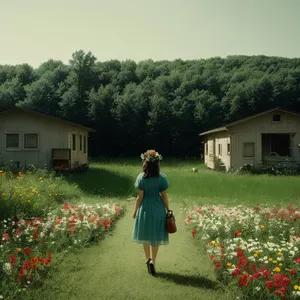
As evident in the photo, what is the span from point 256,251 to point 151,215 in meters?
1.89

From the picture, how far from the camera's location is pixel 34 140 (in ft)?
86.0

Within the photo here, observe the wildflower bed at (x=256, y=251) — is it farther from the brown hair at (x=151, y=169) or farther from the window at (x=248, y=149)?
the window at (x=248, y=149)

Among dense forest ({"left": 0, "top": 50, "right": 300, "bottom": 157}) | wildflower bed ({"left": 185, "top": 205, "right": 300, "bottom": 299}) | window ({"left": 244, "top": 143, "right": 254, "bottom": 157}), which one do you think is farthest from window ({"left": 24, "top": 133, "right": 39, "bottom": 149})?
dense forest ({"left": 0, "top": 50, "right": 300, "bottom": 157})

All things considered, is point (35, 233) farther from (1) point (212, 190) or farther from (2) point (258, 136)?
(2) point (258, 136)

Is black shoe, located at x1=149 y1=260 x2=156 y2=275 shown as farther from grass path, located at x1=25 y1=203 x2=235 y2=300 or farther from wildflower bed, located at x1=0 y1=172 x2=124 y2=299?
wildflower bed, located at x1=0 y1=172 x2=124 y2=299

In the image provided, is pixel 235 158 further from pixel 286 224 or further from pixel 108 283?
pixel 108 283

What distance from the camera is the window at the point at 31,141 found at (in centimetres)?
2612

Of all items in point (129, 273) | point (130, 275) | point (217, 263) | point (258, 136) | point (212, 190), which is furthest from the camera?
point (258, 136)

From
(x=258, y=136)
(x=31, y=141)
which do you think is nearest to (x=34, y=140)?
(x=31, y=141)

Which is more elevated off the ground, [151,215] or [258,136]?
[258,136]

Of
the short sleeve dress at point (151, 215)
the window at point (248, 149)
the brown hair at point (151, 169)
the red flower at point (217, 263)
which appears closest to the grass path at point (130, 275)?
the red flower at point (217, 263)

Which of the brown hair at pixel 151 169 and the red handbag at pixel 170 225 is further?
the brown hair at pixel 151 169

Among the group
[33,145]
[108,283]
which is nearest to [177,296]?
[108,283]

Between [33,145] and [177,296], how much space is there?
22245mm
